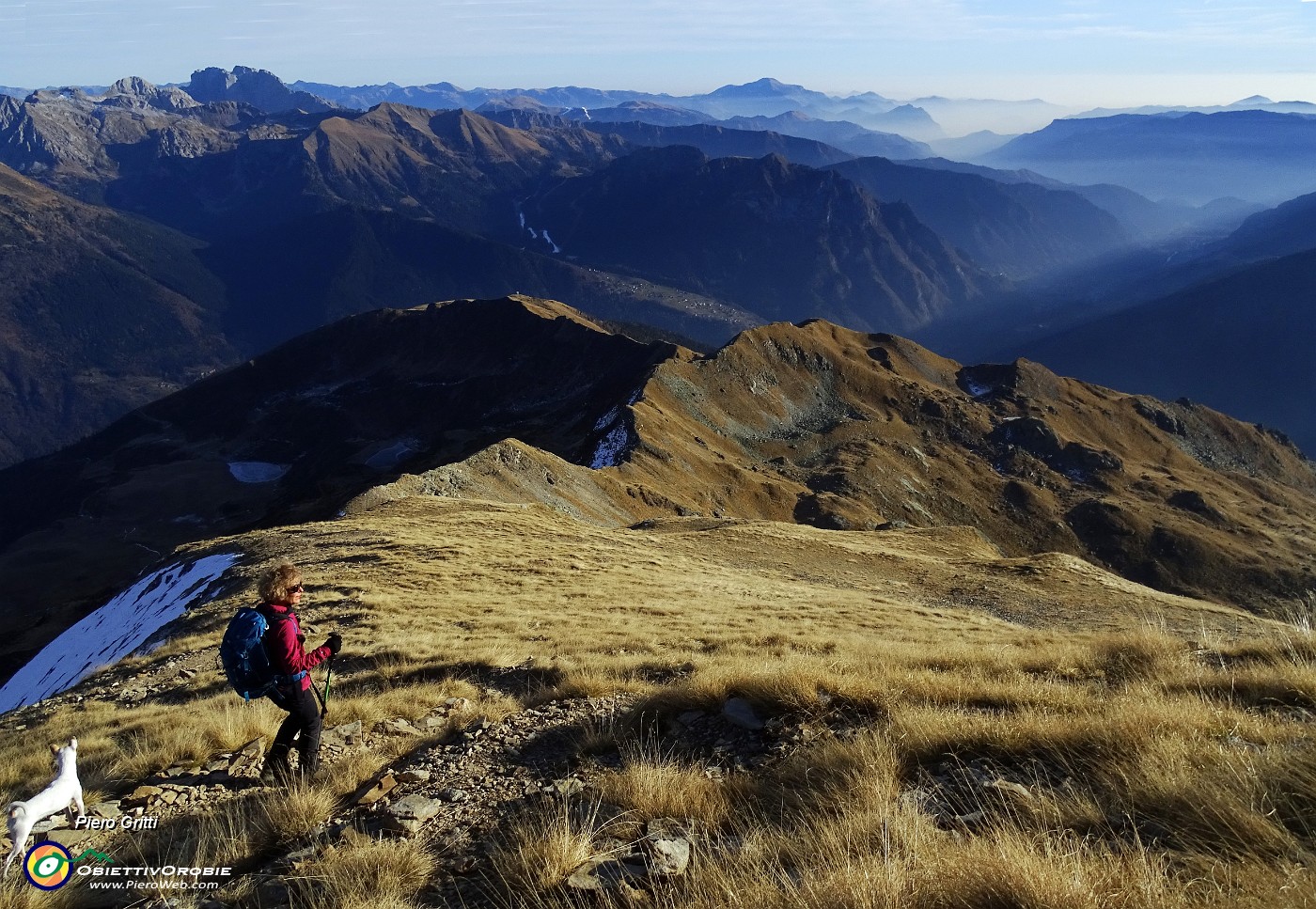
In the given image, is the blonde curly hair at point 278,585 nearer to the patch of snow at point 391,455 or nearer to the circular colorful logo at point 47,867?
the circular colorful logo at point 47,867

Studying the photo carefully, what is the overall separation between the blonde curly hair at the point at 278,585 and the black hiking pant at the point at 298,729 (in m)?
0.80

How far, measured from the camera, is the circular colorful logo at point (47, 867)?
176 inches

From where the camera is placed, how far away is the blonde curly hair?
6.53 m

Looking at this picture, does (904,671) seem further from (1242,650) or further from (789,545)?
(789,545)

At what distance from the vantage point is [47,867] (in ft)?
15.0

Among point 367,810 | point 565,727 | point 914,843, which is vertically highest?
point 914,843

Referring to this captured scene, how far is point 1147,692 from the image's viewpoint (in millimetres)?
5531

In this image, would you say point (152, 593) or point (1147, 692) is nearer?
point (1147, 692)

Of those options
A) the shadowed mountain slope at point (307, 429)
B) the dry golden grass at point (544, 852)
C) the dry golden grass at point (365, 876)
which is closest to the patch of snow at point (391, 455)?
the shadowed mountain slope at point (307, 429)

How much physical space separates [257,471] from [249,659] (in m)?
112

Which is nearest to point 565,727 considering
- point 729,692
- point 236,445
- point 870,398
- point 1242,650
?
point 729,692

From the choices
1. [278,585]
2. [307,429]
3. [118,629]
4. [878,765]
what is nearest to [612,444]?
[118,629]

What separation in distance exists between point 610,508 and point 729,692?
39.1 meters

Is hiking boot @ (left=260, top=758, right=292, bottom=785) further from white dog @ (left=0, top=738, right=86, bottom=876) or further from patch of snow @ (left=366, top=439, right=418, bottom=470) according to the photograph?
patch of snow @ (left=366, top=439, right=418, bottom=470)
